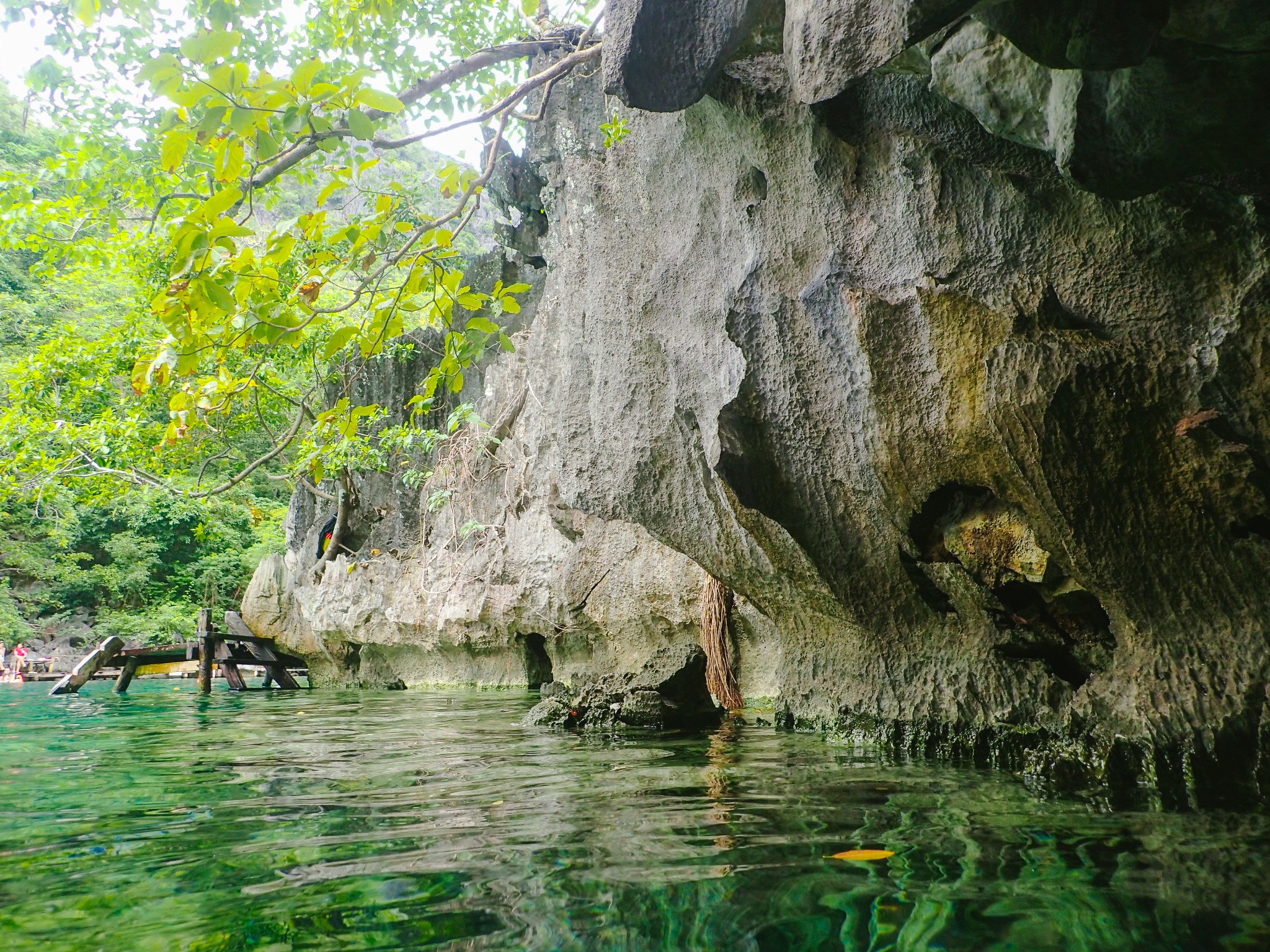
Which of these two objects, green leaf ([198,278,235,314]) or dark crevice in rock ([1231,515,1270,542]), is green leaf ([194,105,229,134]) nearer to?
green leaf ([198,278,235,314])

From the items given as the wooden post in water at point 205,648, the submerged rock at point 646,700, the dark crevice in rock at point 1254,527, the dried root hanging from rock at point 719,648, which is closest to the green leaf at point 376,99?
the dark crevice in rock at point 1254,527

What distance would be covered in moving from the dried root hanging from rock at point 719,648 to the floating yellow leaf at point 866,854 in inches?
167

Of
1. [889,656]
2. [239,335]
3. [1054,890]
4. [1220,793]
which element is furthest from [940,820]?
[239,335]

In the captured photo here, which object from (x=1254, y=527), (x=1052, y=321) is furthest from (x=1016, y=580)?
(x=1052, y=321)

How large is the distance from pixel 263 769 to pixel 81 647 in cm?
2460

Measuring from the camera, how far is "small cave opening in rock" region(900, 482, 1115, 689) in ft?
11.1

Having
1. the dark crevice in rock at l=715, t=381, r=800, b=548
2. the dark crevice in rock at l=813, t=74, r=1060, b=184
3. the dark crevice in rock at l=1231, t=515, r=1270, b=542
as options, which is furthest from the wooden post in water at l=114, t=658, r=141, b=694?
the dark crevice in rock at l=1231, t=515, r=1270, b=542

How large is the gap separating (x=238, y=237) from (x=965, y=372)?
318 centimetres

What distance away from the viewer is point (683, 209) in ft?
13.6

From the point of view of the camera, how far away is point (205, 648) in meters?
12.3

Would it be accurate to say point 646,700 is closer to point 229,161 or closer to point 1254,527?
point 1254,527

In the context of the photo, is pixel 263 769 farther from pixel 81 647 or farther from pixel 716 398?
pixel 81 647

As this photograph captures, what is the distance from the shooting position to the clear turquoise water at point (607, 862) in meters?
1.45

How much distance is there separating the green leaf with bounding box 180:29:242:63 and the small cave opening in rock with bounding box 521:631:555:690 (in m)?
8.78
